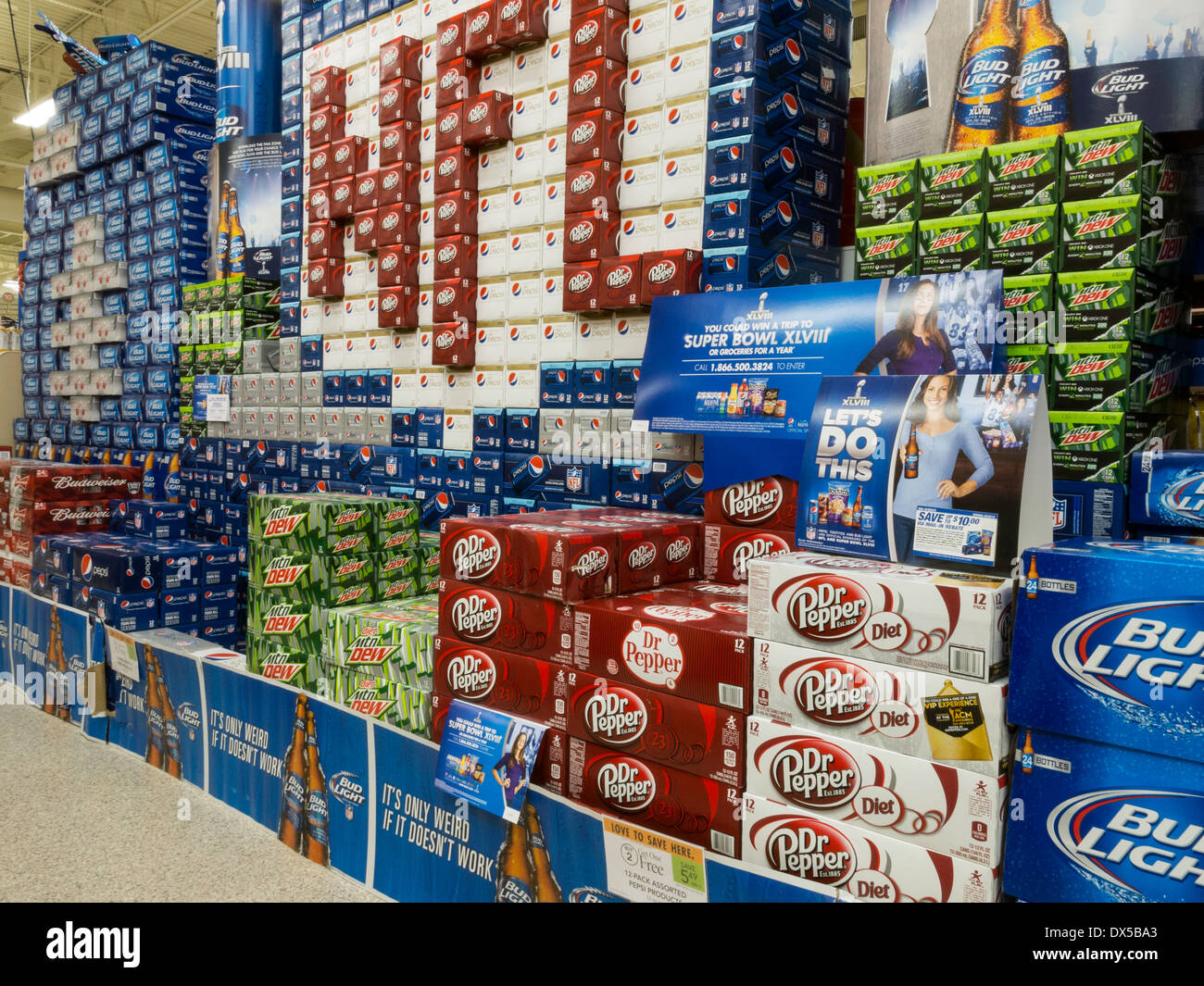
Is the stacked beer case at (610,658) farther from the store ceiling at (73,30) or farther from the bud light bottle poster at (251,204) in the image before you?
the store ceiling at (73,30)

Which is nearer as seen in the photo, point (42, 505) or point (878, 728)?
point (878, 728)

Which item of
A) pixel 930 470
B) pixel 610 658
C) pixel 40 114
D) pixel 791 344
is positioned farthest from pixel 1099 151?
pixel 40 114

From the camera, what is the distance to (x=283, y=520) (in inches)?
139

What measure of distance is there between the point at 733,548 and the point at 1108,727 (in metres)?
1.31

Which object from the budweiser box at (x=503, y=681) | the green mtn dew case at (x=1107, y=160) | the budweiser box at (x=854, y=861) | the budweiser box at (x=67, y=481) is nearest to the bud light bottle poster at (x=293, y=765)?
the budweiser box at (x=503, y=681)

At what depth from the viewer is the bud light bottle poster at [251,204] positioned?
5742mm

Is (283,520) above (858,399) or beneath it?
beneath

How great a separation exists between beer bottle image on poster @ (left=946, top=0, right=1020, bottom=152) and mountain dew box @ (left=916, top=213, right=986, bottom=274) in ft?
1.13

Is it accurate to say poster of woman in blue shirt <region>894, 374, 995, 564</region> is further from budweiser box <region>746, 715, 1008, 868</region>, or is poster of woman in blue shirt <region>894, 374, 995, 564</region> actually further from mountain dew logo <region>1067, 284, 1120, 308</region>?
A: mountain dew logo <region>1067, 284, 1120, 308</region>

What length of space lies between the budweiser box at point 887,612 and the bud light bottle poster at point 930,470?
6 cm

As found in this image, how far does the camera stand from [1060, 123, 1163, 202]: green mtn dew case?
2379 mm

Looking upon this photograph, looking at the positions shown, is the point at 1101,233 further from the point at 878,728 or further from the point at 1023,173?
the point at 878,728

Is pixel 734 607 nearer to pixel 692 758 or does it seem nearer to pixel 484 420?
pixel 692 758

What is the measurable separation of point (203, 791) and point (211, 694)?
1.28ft
